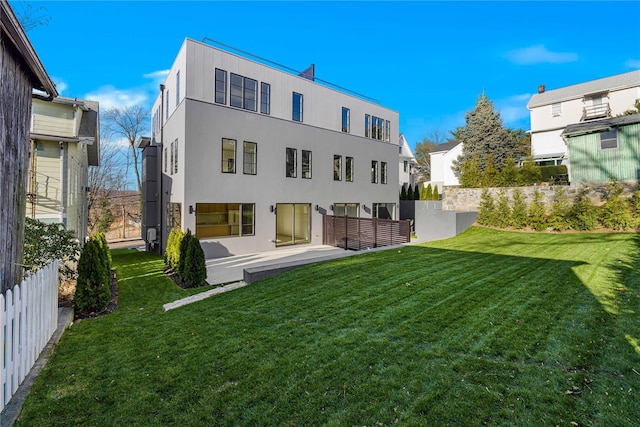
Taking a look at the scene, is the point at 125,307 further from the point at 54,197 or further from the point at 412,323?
the point at 54,197

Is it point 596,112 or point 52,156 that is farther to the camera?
point 596,112

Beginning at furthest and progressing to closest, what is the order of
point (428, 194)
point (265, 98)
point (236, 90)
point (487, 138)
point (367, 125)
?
point (487, 138) → point (428, 194) → point (367, 125) → point (265, 98) → point (236, 90)

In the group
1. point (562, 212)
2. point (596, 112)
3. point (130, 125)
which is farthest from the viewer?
point (130, 125)

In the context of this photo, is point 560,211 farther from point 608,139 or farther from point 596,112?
point 596,112

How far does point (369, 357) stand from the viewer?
11.0ft

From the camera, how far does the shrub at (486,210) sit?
16.4 m

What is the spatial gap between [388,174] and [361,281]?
13239 millimetres

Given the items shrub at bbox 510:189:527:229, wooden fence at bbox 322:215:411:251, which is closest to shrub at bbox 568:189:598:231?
shrub at bbox 510:189:527:229

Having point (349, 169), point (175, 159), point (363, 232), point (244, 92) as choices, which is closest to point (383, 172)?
point (349, 169)

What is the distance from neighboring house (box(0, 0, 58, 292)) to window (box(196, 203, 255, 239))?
715cm

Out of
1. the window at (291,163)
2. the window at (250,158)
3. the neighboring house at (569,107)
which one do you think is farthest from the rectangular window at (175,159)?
the neighboring house at (569,107)

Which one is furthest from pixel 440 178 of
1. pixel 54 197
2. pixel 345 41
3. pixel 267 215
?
pixel 54 197

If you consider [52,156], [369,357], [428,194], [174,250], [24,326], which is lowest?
[369,357]

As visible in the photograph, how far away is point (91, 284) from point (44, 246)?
1.17m
